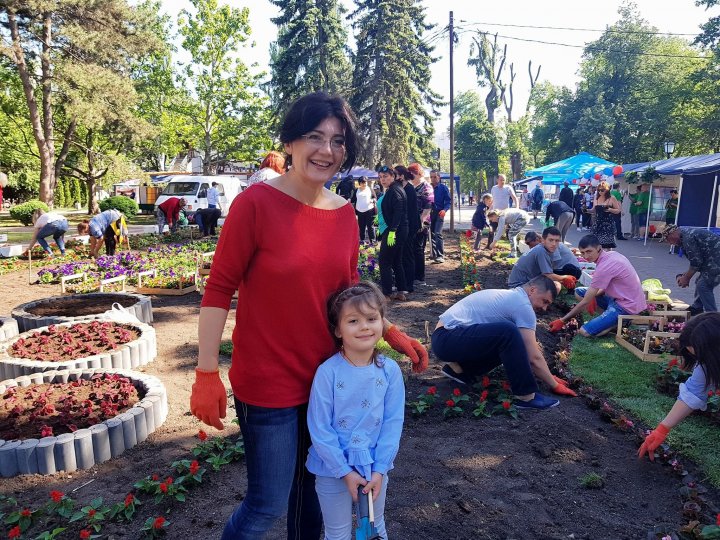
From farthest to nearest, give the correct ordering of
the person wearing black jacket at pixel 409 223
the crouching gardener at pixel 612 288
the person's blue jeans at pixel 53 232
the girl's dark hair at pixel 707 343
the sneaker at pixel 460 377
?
the person's blue jeans at pixel 53 232 < the person wearing black jacket at pixel 409 223 < the crouching gardener at pixel 612 288 < the sneaker at pixel 460 377 < the girl's dark hair at pixel 707 343

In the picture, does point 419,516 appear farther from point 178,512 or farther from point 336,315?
point 336,315

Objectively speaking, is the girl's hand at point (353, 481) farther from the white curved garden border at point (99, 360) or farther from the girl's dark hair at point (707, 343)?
the white curved garden border at point (99, 360)

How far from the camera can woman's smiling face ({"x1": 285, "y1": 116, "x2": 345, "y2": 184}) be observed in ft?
6.26

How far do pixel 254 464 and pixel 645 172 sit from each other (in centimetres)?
1658

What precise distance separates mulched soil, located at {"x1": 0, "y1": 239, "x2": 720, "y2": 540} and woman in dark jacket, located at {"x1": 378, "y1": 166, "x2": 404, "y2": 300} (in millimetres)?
3563

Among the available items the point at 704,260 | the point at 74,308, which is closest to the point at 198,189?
the point at 74,308

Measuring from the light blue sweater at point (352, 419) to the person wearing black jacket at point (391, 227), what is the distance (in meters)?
5.75

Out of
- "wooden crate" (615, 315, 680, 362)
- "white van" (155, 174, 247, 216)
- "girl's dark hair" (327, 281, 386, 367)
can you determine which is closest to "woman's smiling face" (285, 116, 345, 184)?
"girl's dark hair" (327, 281, 386, 367)

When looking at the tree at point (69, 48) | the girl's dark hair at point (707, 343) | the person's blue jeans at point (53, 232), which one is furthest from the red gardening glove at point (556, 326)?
the tree at point (69, 48)

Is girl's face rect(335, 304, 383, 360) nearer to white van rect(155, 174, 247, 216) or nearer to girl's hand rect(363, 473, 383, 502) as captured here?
girl's hand rect(363, 473, 383, 502)

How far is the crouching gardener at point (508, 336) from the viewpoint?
14.0 ft

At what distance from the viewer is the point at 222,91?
32.0 metres

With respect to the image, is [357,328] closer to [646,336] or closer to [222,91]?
[646,336]

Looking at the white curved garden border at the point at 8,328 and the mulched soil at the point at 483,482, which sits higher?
the white curved garden border at the point at 8,328
